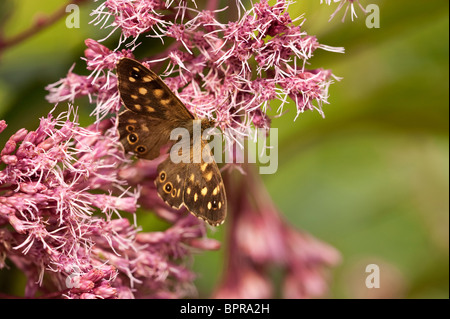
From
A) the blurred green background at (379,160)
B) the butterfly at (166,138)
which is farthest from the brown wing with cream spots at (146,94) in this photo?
the blurred green background at (379,160)

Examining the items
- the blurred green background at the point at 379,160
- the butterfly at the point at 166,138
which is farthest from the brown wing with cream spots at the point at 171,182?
the blurred green background at the point at 379,160

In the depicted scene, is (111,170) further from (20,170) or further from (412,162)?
(412,162)

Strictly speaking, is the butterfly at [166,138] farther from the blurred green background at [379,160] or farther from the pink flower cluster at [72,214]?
the blurred green background at [379,160]

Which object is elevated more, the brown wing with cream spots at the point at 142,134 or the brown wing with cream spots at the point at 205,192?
the brown wing with cream spots at the point at 142,134

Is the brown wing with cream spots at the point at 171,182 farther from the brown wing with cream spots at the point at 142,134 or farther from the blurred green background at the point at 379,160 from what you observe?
the blurred green background at the point at 379,160

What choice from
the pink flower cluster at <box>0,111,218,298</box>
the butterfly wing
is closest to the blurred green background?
the pink flower cluster at <box>0,111,218,298</box>

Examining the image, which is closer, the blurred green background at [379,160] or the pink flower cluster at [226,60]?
the pink flower cluster at [226,60]

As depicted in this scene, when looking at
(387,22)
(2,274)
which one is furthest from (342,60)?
(2,274)

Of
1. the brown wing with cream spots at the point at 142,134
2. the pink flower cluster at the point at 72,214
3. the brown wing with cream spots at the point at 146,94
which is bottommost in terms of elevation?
the pink flower cluster at the point at 72,214
